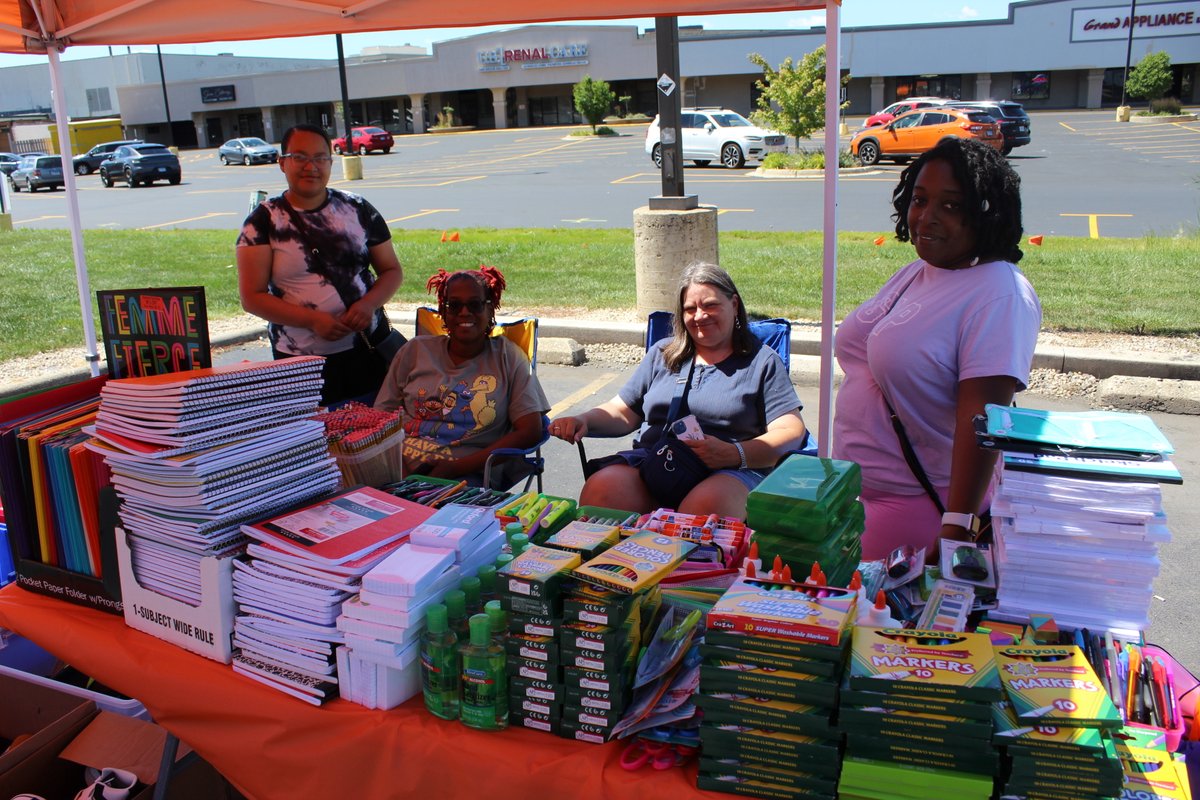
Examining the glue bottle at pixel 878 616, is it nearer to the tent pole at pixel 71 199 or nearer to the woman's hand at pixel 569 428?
the woman's hand at pixel 569 428

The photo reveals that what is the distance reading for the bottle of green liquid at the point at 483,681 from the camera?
1759 millimetres

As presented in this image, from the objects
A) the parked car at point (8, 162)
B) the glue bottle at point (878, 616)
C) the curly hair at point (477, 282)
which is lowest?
the glue bottle at point (878, 616)

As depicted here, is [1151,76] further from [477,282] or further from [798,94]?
[477,282]

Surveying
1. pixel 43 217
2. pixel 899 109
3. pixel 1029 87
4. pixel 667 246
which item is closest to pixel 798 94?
pixel 899 109

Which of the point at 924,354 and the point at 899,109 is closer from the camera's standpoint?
the point at 924,354

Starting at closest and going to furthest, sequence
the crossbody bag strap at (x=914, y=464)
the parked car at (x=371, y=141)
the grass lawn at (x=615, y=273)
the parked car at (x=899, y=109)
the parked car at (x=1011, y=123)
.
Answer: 1. the crossbody bag strap at (x=914, y=464)
2. the grass lawn at (x=615, y=273)
3. the parked car at (x=1011, y=123)
4. the parked car at (x=899, y=109)
5. the parked car at (x=371, y=141)

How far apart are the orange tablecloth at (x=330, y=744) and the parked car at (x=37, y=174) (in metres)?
36.1

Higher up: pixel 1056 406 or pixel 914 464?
pixel 914 464

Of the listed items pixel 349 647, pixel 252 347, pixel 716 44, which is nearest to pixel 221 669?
pixel 349 647

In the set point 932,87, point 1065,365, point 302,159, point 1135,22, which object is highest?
point 1135,22

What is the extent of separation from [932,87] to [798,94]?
97.0 ft

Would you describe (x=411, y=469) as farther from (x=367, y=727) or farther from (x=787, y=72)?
(x=787, y=72)

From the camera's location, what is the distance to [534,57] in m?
51.2

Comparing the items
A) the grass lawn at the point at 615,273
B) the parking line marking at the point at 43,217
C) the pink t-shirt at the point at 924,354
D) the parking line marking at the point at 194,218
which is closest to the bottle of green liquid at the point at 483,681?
the pink t-shirt at the point at 924,354
